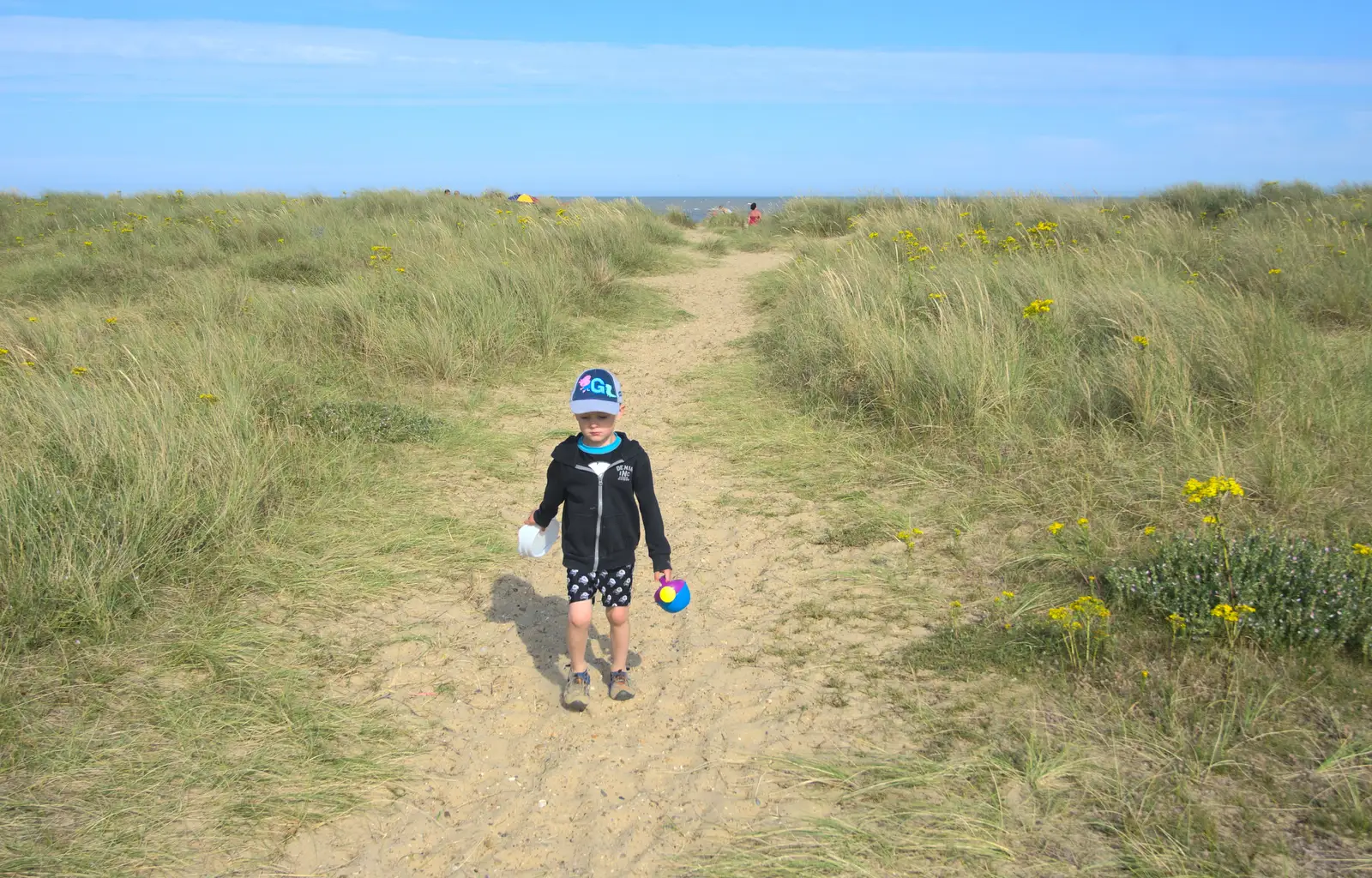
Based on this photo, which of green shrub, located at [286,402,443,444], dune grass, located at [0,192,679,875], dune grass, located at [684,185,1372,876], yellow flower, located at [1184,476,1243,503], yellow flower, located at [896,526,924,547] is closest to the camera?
dune grass, located at [684,185,1372,876]

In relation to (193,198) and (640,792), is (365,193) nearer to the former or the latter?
(193,198)

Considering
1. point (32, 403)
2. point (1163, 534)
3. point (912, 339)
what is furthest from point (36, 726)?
point (912, 339)

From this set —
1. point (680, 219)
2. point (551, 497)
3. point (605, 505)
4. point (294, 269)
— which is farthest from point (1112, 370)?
point (680, 219)

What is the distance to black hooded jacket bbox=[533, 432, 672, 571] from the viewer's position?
9.96ft

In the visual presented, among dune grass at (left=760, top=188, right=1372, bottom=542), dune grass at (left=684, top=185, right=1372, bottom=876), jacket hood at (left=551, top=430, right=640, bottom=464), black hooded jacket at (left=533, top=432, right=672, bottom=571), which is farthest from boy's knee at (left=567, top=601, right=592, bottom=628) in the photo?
dune grass at (left=760, top=188, right=1372, bottom=542)

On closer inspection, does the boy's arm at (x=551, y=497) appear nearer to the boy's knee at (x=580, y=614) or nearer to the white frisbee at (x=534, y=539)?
the white frisbee at (x=534, y=539)

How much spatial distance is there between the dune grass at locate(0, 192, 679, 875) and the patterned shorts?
0.82m

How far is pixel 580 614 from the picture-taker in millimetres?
3100

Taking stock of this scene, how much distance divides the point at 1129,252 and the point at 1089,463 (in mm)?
5434

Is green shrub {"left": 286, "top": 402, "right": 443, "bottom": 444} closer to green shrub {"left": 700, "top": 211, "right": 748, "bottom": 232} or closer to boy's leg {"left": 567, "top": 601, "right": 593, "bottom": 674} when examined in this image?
boy's leg {"left": 567, "top": 601, "right": 593, "bottom": 674}

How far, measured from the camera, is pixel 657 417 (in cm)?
663

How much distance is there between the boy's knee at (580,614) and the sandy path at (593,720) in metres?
0.34

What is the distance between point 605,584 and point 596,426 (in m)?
0.60

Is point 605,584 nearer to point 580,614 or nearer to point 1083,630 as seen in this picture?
point 580,614
